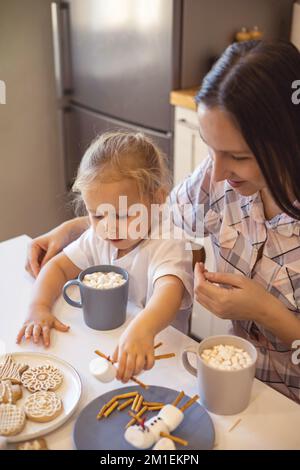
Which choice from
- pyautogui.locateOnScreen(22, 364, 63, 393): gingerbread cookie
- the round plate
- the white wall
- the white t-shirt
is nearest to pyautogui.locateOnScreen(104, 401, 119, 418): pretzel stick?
the round plate

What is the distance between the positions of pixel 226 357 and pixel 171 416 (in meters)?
0.13

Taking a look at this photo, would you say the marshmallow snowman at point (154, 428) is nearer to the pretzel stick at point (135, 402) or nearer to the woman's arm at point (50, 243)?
the pretzel stick at point (135, 402)

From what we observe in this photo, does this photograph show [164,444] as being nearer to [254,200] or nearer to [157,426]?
[157,426]

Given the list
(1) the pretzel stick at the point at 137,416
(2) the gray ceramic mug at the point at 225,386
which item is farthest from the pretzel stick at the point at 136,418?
(2) the gray ceramic mug at the point at 225,386

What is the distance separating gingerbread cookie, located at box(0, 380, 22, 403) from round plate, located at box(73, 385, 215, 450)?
4.3 inches

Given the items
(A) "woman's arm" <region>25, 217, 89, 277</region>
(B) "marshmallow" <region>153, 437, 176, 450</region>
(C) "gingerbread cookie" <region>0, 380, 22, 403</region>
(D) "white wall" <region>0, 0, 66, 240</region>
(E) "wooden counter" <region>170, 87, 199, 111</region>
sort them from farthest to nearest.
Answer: (D) "white wall" <region>0, 0, 66, 240</region> < (E) "wooden counter" <region>170, 87, 199, 111</region> < (A) "woman's arm" <region>25, 217, 89, 277</region> < (C) "gingerbread cookie" <region>0, 380, 22, 403</region> < (B) "marshmallow" <region>153, 437, 176, 450</region>

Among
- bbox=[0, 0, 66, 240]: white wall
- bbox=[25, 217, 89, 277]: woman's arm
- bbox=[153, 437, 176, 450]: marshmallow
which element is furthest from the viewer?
bbox=[0, 0, 66, 240]: white wall

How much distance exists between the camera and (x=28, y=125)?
106 inches

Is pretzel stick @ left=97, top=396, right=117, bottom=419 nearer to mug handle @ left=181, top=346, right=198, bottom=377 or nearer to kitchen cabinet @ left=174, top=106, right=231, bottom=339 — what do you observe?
mug handle @ left=181, top=346, right=198, bottom=377

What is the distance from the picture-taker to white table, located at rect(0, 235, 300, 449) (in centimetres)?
79

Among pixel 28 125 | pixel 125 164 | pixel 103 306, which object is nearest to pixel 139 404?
pixel 103 306

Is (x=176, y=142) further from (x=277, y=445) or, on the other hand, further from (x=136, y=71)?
(x=277, y=445)

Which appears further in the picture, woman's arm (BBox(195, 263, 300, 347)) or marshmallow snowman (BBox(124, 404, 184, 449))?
woman's arm (BBox(195, 263, 300, 347))
